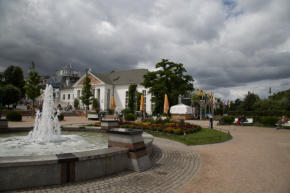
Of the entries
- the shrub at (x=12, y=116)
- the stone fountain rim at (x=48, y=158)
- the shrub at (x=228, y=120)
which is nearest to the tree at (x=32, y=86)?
the shrub at (x=12, y=116)

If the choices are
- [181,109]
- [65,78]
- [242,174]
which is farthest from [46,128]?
[65,78]

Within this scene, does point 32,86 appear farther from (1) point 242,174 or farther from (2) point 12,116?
(1) point 242,174

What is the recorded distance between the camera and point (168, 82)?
37.6 m

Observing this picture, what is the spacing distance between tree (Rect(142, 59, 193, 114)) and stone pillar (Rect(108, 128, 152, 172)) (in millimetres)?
30335

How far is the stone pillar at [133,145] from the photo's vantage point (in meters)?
5.76

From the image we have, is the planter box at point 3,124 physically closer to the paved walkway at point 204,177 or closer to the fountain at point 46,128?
the fountain at point 46,128

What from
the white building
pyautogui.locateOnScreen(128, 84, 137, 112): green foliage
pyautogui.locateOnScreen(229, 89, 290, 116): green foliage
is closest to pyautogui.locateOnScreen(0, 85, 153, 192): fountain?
pyautogui.locateOnScreen(229, 89, 290, 116): green foliage

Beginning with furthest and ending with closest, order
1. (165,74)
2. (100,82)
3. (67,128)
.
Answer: (100,82)
(165,74)
(67,128)

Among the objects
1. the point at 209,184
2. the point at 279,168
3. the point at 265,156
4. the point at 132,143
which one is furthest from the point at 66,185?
the point at 265,156

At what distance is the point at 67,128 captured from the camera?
42.9 ft

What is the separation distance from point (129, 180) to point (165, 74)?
109 ft

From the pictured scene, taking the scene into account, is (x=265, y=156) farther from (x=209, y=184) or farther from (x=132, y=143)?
(x=132, y=143)

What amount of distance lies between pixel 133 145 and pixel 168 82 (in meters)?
32.5

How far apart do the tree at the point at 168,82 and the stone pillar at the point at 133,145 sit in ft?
99.5
